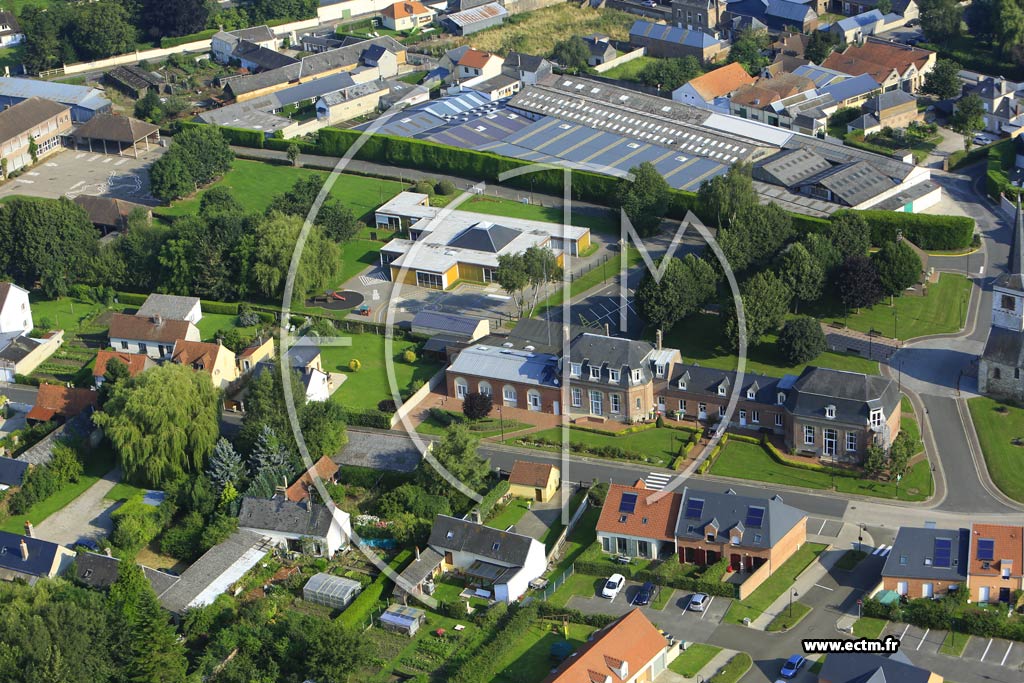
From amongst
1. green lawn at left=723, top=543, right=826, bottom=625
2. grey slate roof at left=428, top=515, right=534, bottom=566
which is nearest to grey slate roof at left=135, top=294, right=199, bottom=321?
grey slate roof at left=428, top=515, right=534, bottom=566

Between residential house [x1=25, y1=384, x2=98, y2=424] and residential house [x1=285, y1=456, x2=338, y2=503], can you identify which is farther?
residential house [x1=25, y1=384, x2=98, y2=424]

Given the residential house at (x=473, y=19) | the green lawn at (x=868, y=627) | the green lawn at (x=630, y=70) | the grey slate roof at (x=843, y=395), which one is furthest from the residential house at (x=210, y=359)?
the residential house at (x=473, y=19)

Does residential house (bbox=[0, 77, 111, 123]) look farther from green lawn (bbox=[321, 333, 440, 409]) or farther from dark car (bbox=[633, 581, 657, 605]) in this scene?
dark car (bbox=[633, 581, 657, 605])

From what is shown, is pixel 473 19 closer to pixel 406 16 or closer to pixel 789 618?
pixel 406 16

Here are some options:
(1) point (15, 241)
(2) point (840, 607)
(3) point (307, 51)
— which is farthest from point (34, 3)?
(2) point (840, 607)

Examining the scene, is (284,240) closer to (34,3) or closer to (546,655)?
(546,655)

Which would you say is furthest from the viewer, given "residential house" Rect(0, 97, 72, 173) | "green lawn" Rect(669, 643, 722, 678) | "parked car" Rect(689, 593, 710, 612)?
"residential house" Rect(0, 97, 72, 173)
